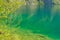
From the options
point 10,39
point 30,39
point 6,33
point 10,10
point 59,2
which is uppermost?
point 10,10

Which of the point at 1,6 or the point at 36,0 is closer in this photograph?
the point at 1,6

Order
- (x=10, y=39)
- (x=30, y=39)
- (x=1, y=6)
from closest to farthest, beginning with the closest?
(x=1, y=6) → (x=10, y=39) → (x=30, y=39)

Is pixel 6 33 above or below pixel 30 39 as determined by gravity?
above

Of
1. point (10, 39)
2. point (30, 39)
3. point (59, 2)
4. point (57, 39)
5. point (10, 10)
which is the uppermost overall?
point (10, 10)

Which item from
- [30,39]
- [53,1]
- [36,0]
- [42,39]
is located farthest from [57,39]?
[53,1]

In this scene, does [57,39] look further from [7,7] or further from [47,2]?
[47,2]

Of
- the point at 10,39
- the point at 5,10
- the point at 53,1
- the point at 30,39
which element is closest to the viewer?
the point at 5,10

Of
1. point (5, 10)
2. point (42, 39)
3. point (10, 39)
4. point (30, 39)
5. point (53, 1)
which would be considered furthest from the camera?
point (53, 1)

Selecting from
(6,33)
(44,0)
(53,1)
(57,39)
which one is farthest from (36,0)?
(6,33)

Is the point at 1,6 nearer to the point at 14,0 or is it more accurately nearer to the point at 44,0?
the point at 14,0
